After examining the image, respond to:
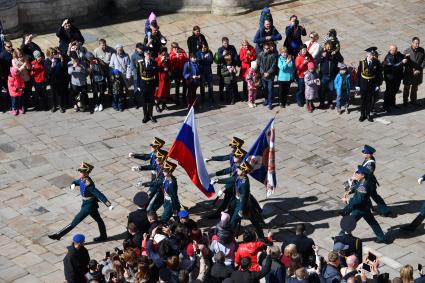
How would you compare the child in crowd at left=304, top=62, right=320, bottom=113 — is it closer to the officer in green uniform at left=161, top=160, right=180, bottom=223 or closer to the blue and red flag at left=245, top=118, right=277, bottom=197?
the blue and red flag at left=245, top=118, right=277, bottom=197

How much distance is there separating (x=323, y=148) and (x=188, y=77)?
12.2 feet

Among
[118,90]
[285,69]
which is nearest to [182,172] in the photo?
[118,90]

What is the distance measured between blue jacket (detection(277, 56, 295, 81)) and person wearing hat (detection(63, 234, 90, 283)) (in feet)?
30.0

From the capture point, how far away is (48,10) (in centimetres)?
2931

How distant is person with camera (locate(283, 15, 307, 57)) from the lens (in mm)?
26609

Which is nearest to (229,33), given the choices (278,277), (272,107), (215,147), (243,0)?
(243,0)

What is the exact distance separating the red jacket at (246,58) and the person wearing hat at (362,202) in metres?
6.63

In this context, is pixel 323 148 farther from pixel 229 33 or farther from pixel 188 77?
pixel 229 33

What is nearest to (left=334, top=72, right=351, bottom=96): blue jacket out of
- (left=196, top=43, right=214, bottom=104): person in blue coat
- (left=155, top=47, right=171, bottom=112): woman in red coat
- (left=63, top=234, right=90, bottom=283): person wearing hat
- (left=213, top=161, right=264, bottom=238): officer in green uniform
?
(left=196, top=43, right=214, bottom=104): person in blue coat

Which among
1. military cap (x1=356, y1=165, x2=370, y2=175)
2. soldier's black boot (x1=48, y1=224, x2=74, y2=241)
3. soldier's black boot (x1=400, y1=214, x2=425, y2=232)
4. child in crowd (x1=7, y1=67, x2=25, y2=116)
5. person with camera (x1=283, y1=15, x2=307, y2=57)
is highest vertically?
person with camera (x1=283, y1=15, x2=307, y2=57)

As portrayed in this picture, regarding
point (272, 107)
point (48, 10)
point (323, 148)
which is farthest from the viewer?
point (48, 10)

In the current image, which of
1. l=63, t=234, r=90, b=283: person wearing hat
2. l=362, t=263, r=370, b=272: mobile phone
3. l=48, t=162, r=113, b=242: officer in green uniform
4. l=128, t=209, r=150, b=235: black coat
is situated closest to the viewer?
l=362, t=263, r=370, b=272: mobile phone

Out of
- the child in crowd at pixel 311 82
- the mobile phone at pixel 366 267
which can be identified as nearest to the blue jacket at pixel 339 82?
the child in crowd at pixel 311 82

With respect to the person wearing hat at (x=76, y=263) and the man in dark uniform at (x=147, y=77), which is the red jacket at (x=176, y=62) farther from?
the person wearing hat at (x=76, y=263)
